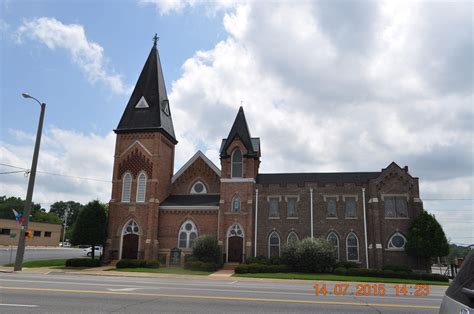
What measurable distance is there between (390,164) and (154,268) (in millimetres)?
21823

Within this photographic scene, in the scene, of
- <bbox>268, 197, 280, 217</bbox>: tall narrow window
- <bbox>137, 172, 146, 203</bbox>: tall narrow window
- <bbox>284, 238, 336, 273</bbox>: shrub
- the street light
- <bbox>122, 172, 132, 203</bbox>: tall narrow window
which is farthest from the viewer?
<bbox>122, 172, 132, 203</bbox>: tall narrow window

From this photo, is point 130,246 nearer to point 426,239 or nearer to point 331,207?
point 331,207

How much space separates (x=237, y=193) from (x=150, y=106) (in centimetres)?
1284

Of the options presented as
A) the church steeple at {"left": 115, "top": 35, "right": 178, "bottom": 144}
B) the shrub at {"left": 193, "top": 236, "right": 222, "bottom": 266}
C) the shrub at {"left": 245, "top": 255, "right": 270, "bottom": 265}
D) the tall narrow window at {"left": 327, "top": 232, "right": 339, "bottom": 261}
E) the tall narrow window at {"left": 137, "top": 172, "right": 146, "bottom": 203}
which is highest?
the church steeple at {"left": 115, "top": 35, "right": 178, "bottom": 144}

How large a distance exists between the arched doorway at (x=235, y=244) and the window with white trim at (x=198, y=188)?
5763mm

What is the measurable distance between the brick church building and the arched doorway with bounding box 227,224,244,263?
87 millimetres

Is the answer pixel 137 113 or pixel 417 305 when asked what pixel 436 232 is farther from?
pixel 137 113

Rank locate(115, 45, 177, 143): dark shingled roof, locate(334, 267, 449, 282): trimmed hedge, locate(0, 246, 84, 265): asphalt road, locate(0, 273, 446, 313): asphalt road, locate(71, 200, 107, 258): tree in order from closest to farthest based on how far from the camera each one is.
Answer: locate(0, 273, 446, 313): asphalt road < locate(334, 267, 449, 282): trimmed hedge < locate(71, 200, 107, 258): tree < locate(0, 246, 84, 265): asphalt road < locate(115, 45, 177, 143): dark shingled roof

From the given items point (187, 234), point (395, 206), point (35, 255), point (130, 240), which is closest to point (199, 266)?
point (187, 234)

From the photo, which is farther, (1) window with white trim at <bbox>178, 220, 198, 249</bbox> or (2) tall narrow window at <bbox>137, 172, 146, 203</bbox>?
(2) tall narrow window at <bbox>137, 172, 146, 203</bbox>

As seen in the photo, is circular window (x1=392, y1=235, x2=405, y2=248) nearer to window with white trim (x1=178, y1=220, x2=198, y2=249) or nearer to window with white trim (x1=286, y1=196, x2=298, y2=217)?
window with white trim (x1=286, y1=196, x2=298, y2=217)

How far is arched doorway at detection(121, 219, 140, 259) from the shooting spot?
1382 inches

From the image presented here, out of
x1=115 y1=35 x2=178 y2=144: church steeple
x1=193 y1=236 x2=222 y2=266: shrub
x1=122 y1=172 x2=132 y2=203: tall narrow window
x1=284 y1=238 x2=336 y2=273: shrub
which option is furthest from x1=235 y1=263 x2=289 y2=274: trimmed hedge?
x1=115 y1=35 x2=178 y2=144: church steeple

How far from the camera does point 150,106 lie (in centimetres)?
3888
